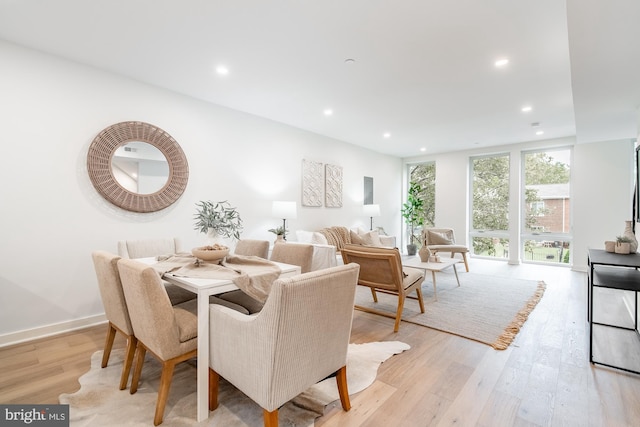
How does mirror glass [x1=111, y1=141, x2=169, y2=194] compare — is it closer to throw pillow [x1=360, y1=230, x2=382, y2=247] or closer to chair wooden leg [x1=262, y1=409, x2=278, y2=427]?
chair wooden leg [x1=262, y1=409, x2=278, y2=427]

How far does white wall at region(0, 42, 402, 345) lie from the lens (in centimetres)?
260

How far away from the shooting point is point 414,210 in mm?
7688

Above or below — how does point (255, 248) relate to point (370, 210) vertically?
below

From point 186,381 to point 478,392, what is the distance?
191 centimetres

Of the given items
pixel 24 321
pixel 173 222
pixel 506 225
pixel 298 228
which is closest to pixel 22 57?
pixel 173 222

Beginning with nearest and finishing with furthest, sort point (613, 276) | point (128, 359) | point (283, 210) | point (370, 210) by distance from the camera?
point (128, 359)
point (613, 276)
point (283, 210)
point (370, 210)

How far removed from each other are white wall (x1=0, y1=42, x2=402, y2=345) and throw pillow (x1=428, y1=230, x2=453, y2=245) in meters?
4.24

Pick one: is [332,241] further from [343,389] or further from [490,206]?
[490,206]

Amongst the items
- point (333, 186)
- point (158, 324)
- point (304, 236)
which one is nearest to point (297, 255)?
point (158, 324)

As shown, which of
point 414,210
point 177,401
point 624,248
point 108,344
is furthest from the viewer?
point 414,210

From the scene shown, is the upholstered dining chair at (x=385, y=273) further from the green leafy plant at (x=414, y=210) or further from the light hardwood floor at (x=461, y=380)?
the green leafy plant at (x=414, y=210)

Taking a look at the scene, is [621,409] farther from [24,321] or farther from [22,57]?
[22,57]

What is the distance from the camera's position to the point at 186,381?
1.99 metres

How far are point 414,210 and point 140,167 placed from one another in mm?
6268
